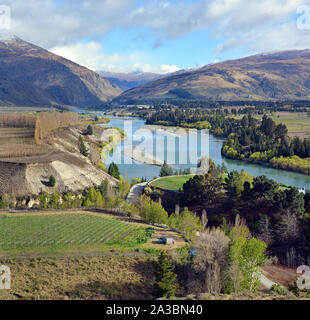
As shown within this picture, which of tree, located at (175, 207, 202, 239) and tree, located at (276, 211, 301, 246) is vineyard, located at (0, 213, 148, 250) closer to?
tree, located at (175, 207, 202, 239)

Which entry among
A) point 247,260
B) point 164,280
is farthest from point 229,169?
point 164,280

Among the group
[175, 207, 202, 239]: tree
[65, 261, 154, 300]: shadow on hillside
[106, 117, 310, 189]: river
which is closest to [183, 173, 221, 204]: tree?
[175, 207, 202, 239]: tree

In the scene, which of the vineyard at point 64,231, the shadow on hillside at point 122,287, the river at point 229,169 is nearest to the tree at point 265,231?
the vineyard at point 64,231

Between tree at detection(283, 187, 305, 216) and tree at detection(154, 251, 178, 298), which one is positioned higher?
tree at detection(283, 187, 305, 216)

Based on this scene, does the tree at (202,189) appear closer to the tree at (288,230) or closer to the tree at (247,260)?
the tree at (288,230)

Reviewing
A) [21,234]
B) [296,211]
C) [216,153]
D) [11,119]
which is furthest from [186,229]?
[216,153]

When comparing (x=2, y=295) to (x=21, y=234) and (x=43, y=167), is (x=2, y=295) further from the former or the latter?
(x=43, y=167)
